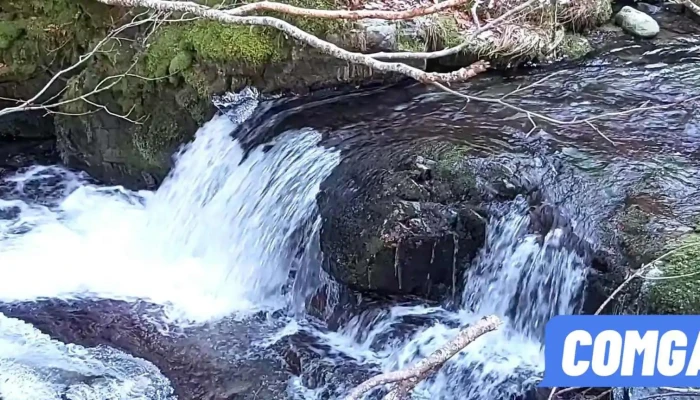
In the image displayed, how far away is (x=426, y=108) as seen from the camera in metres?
5.06

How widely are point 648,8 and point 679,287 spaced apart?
180 inches

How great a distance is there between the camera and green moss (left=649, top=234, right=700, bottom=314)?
307 centimetres

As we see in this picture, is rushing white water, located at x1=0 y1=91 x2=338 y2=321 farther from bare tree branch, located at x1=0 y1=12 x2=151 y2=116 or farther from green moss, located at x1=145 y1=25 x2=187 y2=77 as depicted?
bare tree branch, located at x1=0 y1=12 x2=151 y2=116

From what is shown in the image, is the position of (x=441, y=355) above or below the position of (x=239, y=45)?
below

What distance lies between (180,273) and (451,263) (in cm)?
185

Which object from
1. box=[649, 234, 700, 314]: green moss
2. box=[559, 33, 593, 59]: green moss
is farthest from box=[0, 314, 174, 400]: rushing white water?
box=[559, 33, 593, 59]: green moss

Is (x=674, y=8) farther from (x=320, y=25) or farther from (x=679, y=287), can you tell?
(x=679, y=287)

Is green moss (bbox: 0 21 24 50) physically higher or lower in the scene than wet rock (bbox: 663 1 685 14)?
higher

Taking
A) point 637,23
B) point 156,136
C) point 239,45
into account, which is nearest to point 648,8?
point 637,23

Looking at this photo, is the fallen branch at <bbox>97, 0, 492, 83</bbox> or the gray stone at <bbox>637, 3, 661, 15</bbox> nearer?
the fallen branch at <bbox>97, 0, 492, 83</bbox>

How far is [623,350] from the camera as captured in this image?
1.30m

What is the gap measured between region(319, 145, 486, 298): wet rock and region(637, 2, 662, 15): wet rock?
3.66 m

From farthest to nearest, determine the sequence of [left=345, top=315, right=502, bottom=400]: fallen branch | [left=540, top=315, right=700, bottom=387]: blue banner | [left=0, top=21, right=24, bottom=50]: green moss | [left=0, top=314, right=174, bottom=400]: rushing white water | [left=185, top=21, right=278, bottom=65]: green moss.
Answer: [left=0, top=21, right=24, bottom=50]: green moss → [left=185, top=21, right=278, bottom=65]: green moss → [left=0, top=314, right=174, bottom=400]: rushing white water → [left=345, top=315, right=502, bottom=400]: fallen branch → [left=540, top=315, right=700, bottom=387]: blue banner

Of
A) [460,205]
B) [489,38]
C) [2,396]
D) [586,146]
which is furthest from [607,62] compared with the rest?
[2,396]
